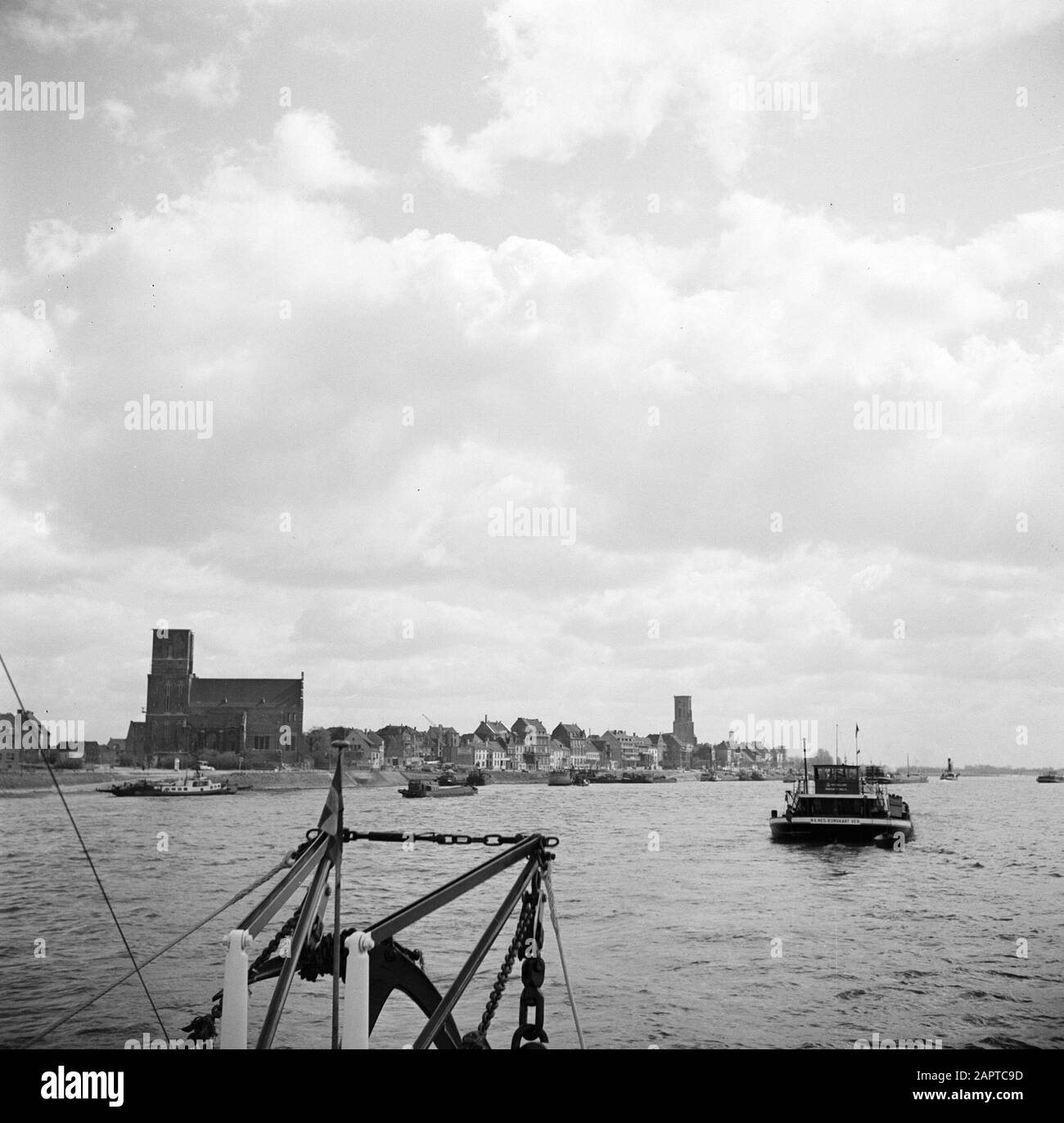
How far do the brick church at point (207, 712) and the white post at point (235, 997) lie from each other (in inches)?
5794

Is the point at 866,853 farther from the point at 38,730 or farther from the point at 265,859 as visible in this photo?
the point at 38,730

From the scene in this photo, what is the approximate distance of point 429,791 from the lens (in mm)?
100750

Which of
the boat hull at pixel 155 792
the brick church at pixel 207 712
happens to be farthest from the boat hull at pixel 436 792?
the brick church at pixel 207 712

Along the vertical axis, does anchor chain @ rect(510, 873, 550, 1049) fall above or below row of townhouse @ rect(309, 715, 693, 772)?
above

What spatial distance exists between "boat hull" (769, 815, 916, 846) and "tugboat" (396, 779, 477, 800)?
161 feet

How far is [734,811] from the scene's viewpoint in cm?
9412

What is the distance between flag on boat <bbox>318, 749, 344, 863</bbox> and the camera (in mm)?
7551

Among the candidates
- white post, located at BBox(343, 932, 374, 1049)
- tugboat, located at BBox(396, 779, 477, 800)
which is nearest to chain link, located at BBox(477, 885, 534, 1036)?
white post, located at BBox(343, 932, 374, 1049)

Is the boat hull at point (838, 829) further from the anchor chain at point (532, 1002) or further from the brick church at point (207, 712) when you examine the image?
the brick church at point (207, 712)

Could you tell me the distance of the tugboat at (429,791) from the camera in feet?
318

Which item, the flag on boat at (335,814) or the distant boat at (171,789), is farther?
the distant boat at (171,789)

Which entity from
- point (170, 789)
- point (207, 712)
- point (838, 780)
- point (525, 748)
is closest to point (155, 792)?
point (170, 789)

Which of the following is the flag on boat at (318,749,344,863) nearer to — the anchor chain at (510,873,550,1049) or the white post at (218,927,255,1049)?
the white post at (218,927,255,1049)

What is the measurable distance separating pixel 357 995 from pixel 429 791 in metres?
96.5
